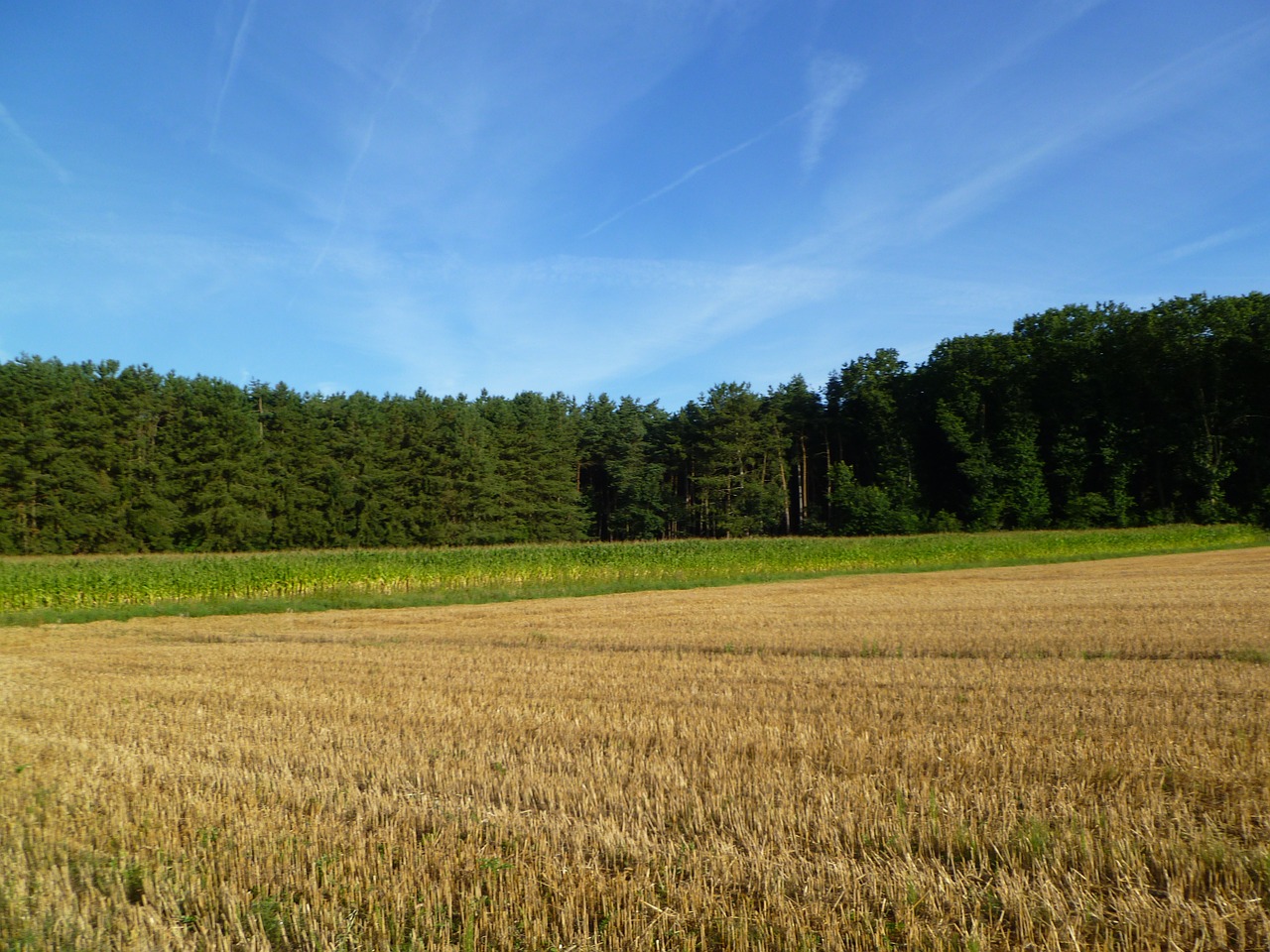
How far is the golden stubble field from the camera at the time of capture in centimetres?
336

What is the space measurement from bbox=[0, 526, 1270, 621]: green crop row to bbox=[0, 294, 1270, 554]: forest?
15.2m

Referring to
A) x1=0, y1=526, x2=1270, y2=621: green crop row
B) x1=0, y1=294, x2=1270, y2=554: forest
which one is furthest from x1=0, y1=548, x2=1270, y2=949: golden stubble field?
x1=0, y1=294, x2=1270, y2=554: forest

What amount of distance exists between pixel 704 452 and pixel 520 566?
45091mm

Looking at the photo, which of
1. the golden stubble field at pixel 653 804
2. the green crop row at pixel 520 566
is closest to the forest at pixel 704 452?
the green crop row at pixel 520 566

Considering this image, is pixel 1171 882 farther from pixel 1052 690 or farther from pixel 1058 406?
pixel 1058 406

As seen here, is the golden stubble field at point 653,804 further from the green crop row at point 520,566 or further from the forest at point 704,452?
the forest at point 704,452

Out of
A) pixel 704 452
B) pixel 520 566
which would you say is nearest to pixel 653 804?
pixel 520 566

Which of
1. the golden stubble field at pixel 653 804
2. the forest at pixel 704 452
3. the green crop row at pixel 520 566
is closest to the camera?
the golden stubble field at pixel 653 804

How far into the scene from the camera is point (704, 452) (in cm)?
7512

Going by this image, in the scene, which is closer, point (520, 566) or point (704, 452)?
point (520, 566)

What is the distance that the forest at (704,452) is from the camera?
52.7m

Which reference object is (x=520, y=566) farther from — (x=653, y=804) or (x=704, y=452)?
(x=704, y=452)

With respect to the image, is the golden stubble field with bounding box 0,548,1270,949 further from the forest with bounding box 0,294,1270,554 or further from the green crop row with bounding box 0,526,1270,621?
the forest with bounding box 0,294,1270,554

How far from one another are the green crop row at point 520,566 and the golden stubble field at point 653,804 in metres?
15.4
